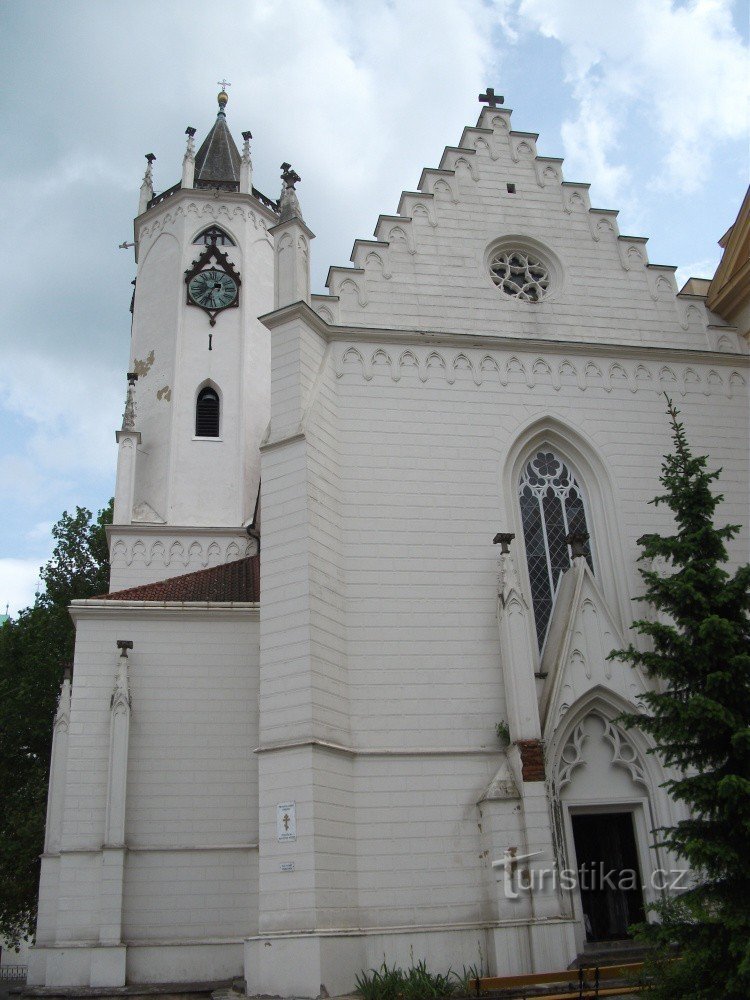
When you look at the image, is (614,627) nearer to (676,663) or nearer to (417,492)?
(417,492)

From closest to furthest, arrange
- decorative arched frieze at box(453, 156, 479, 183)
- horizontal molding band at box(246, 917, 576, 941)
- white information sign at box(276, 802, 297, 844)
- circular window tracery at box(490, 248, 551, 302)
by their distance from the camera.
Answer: horizontal molding band at box(246, 917, 576, 941) → white information sign at box(276, 802, 297, 844) → circular window tracery at box(490, 248, 551, 302) → decorative arched frieze at box(453, 156, 479, 183)

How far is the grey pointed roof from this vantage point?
31781 millimetres

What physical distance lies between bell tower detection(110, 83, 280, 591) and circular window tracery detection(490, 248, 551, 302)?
24.0ft

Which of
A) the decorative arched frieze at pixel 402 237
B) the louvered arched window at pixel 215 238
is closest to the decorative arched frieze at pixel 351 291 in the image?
the decorative arched frieze at pixel 402 237

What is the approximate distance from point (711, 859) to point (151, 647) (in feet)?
40.3

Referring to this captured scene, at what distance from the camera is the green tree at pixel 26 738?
27445 mm

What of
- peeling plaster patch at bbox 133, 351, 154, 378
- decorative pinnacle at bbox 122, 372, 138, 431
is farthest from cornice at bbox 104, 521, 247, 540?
peeling plaster patch at bbox 133, 351, 154, 378

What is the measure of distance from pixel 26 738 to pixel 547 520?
20.0 meters

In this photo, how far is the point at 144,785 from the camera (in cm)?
1770

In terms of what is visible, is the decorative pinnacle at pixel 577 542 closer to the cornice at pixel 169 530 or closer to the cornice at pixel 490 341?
the cornice at pixel 490 341

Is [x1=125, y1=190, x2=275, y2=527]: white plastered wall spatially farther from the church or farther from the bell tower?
the church

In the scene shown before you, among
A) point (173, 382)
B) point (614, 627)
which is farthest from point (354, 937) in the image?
point (173, 382)

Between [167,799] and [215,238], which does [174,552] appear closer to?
[167,799]

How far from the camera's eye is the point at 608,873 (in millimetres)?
14938
